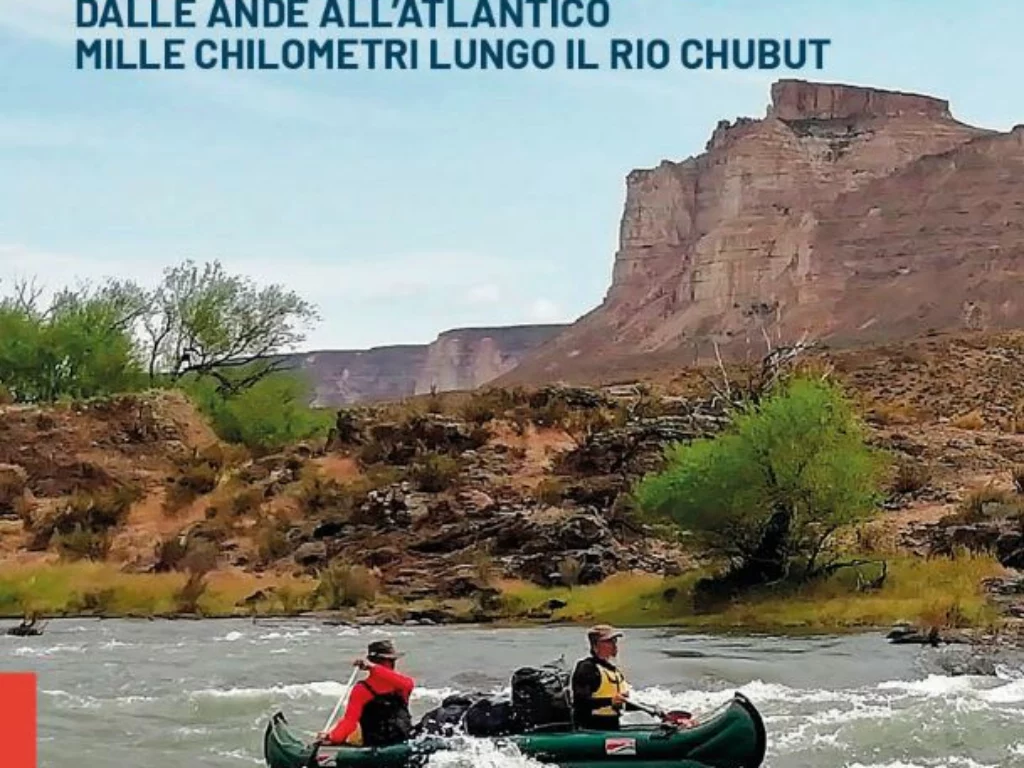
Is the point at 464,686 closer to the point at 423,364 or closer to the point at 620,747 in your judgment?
the point at 620,747

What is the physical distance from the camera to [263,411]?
164 feet

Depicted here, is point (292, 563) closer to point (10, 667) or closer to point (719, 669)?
point (10, 667)

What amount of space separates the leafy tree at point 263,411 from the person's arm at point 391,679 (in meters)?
31.5

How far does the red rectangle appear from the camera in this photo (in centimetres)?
1440

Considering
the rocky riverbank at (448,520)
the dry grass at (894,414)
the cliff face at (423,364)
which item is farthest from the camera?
the cliff face at (423,364)

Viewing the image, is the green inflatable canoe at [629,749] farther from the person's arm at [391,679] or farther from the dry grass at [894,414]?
the dry grass at [894,414]

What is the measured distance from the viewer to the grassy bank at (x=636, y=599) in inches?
1082

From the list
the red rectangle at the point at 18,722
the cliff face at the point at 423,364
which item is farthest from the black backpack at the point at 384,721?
the cliff face at the point at 423,364

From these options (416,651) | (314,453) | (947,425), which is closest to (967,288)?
(947,425)

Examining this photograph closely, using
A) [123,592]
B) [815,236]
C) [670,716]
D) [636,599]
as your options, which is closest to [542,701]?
[670,716]

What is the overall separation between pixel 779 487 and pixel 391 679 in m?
14.5

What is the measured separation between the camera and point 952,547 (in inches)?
1220

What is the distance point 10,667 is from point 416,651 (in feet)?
17.5

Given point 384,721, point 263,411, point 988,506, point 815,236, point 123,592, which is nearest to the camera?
point 384,721
